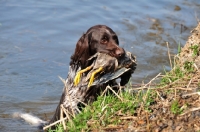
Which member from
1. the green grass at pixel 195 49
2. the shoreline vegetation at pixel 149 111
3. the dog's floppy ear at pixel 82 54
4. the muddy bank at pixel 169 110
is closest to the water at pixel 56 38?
the dog's floppy ear at pixel 82 54

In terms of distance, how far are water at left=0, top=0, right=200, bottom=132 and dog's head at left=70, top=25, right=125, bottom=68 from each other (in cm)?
138

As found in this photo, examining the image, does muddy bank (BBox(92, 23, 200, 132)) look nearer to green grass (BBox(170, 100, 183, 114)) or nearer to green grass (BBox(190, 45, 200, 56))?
green grass (BBox(170, 100, 183, 114))

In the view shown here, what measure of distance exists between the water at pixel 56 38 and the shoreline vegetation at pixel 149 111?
230 cm

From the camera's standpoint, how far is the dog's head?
6.16m

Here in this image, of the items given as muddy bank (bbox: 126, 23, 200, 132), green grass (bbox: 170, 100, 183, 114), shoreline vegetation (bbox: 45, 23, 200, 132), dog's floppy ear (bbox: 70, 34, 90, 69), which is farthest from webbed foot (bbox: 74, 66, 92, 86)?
green grass (bbox: 170, 100, 183, 114)

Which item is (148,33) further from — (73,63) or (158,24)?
(73,63)

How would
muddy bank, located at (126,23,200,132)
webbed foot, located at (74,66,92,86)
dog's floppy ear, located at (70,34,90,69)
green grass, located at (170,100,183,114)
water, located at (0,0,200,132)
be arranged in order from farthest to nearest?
water, located at (0,0,200,132) → dog's floppy ear, located at (70,34,90,69) → webbed foot, located at (74,66,92,86) → green grass, located at (170,100,183,114) → muddy bank, located at (126,23,200,132)

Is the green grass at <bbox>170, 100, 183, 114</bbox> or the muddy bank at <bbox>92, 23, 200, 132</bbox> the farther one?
the green grass at <bbox>170, 100, 183, 114</bbox>

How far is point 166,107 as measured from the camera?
450cm

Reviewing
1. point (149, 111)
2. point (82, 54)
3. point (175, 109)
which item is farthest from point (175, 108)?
point (82, 54)

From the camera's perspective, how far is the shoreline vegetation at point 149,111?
4.26 meters

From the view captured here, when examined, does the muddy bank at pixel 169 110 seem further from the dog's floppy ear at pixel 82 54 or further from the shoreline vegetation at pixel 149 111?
the dog's floppy ear at pixel 82 54

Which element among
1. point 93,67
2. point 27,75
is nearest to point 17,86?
point 27,75

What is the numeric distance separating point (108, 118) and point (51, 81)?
14.6 feet
